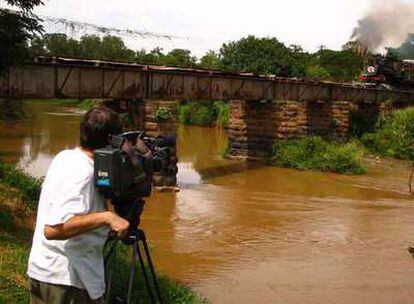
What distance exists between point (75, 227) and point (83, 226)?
41 mm

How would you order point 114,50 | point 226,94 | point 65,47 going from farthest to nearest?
point 114,50, point 65,47, point 226,94

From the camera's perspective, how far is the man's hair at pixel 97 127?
3.40 m

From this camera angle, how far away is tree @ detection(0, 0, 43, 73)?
8781mm

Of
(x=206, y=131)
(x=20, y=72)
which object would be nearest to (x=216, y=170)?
(x=20, y=72)

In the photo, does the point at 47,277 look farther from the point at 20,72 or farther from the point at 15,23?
the point at 20,72

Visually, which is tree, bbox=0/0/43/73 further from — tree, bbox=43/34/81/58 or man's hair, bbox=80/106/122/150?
tree, bbox=43/34/81/58

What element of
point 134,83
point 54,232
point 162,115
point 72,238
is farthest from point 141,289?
point 162,115

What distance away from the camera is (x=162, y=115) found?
18.6 meters

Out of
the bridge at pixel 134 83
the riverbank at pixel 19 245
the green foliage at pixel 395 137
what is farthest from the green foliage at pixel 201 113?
the riverbank at pixel 19 245

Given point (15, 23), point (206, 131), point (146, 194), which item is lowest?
point (206, 131)

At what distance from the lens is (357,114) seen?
3197 cm

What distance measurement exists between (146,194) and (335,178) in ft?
61.9

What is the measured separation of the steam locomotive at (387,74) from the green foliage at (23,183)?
87.8 ft

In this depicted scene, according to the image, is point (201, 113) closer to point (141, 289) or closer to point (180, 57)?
point (180, 57)
